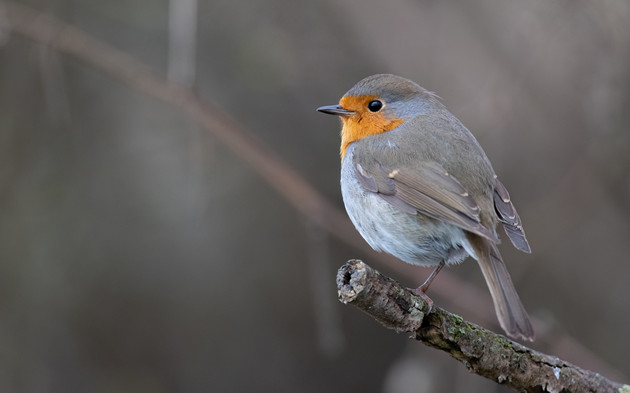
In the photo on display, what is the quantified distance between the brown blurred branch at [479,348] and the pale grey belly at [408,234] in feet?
1.65

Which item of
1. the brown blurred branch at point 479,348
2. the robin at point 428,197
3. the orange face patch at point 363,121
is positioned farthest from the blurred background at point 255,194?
the brown blurred branch at point 479,348

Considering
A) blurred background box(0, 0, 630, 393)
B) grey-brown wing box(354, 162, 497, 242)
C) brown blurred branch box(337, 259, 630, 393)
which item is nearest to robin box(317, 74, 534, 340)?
grey-brown wing box(354, 162, 497, 242)

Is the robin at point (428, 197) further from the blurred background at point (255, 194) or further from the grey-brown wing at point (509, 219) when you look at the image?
the blurred background at point (255, 194)

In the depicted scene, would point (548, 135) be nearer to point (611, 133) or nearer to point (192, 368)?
point (611, 133)

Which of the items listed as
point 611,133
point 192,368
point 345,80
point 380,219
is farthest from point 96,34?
point 611,133

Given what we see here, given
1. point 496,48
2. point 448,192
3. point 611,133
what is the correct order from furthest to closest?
1. point 496,48
2. point 611,133
3. point 448,192

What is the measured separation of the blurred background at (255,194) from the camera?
5527 millimetres

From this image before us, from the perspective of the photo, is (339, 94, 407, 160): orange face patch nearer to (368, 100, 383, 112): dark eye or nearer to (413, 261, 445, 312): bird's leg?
(368, 100, 383, 112): dark eye

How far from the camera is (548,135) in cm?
598

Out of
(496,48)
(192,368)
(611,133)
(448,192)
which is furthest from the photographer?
(192,368)

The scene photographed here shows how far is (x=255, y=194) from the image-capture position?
6.48 meters

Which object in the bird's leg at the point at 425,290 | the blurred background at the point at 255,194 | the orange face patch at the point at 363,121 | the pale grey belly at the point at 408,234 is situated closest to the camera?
the bird's leg at the point at 425,290

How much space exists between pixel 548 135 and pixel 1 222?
441cm

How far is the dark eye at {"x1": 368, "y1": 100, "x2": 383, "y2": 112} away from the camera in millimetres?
3941
